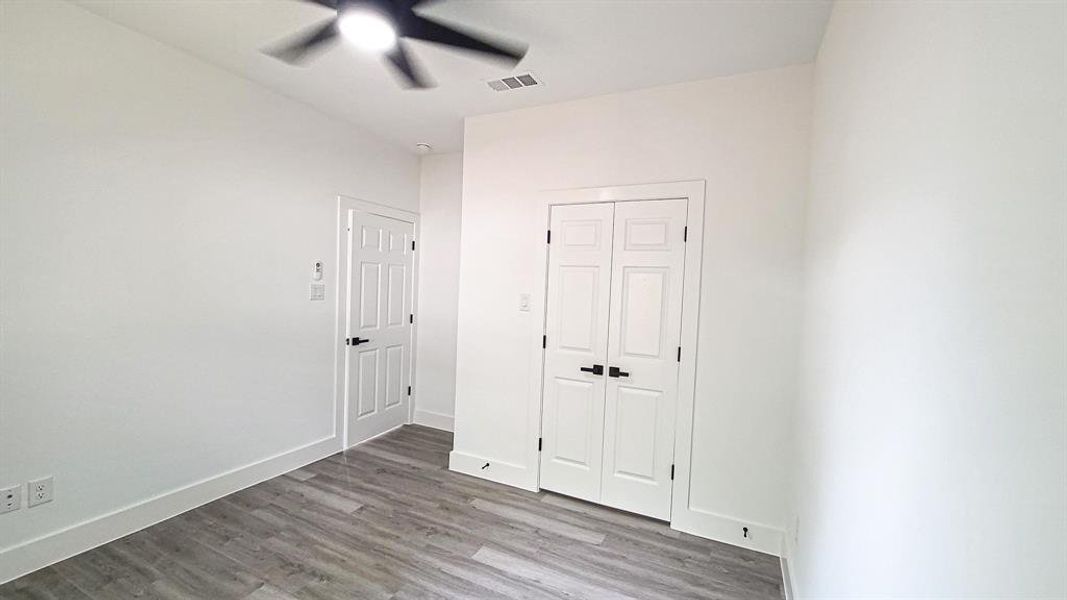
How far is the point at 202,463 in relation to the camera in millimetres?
2611

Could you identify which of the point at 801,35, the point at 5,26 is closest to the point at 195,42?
the point at 5,26

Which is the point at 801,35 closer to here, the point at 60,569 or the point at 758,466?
the point at 758,466

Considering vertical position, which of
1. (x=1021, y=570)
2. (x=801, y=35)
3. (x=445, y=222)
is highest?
(x=801, y=35)

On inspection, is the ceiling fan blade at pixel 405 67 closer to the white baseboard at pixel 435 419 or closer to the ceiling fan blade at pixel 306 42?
the ceiling fan blade at pixel 306 42

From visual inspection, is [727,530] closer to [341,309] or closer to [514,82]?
[514,82]

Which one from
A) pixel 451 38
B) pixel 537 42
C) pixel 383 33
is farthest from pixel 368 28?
pixel 537 42

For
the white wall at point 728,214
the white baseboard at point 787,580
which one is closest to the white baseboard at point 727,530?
the white wall at point 728,214

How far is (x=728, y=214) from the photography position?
7.94 feet

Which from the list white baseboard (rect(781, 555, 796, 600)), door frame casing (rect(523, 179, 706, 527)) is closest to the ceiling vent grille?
door frame casing (rect(523, 179, 706, 527))

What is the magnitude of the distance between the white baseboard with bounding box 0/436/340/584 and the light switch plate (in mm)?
186

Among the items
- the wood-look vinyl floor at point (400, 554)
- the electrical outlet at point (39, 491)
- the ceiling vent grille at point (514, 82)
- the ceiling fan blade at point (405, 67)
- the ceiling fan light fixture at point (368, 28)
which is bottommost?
the wood-look vinyl floor at point (400, 554)

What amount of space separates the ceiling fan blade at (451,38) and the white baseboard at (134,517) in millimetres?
2930

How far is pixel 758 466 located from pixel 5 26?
427 cm

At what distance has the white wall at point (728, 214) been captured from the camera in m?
2.29
